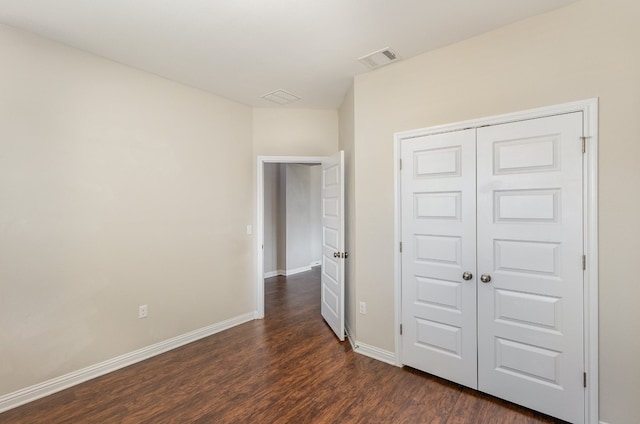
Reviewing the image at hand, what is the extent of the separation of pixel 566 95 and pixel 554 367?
1.80m

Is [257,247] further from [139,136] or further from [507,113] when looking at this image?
[507,113]

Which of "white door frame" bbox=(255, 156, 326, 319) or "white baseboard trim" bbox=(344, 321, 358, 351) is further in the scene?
"white door frame" bbox=(255, 156, 326, 319)

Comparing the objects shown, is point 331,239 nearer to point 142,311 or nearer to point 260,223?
point 260,223

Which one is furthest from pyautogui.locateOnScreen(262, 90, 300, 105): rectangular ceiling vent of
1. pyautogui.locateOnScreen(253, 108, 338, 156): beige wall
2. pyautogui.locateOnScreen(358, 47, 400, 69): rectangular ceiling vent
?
pyautogui.locateOnScreen(358, 47, 400, 69): rectangular ceiling vent

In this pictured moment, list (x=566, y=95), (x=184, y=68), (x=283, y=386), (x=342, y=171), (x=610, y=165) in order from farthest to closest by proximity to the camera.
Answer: (x=342, y=171)
(x=184, y=68)
(x=283, y=386)
(x=566, y=95)
(x=610, y=165)

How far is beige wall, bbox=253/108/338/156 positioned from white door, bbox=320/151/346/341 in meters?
0.39

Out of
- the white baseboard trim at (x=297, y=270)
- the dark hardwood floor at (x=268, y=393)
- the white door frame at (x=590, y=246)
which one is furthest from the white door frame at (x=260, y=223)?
the white door frame at (x=590, y=246)

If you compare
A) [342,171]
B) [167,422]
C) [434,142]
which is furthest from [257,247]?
[434,142]

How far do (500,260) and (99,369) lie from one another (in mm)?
3402

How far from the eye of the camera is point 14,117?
220 centimetres

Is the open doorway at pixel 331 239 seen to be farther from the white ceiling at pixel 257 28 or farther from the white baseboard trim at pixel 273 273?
the white baseboard trim at pixel 273 273

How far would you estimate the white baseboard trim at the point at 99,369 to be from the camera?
220 cm

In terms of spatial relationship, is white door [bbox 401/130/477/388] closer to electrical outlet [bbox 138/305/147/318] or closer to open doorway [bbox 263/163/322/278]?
electrical outlet [bbox 138/305/147/318]

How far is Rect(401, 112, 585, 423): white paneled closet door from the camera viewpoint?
77.6 inches
